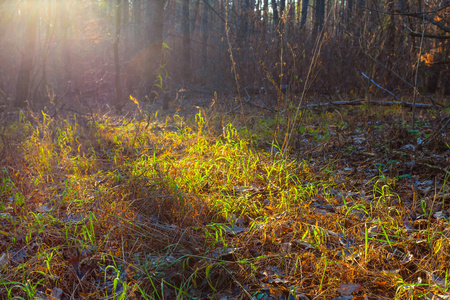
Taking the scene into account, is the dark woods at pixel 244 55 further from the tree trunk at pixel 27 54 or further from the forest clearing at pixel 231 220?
the forest clearing at pixel 231 220

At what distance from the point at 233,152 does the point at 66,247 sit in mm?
2217

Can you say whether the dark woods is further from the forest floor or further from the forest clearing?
the forest floor

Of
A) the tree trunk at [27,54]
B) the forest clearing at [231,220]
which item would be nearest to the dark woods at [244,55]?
the tree trunk at [27,54]

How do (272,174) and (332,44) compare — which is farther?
(332,44)

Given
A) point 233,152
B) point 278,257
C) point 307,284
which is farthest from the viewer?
point 233,152

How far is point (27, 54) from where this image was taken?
33.6ft

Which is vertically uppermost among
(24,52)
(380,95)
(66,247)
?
(24,52)

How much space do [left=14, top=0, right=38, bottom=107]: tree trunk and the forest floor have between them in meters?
7.49

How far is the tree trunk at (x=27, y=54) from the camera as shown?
9.88 meters

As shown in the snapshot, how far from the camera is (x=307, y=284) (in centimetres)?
186

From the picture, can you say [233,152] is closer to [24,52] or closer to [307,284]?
[307,284]

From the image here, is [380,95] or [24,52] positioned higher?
[24,52]

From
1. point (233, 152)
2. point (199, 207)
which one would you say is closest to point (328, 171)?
point (233, 152)

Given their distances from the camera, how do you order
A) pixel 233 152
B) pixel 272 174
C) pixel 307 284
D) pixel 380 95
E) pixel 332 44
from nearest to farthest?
pixel 307 284, pixel 272 174, pixel 233 152, pixel 380 95, pixel 332 44
